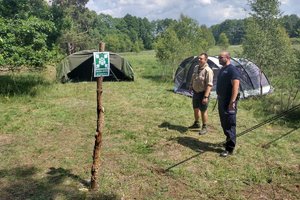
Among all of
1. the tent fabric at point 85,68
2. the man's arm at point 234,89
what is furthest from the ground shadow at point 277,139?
the tent fabric at point 85,68

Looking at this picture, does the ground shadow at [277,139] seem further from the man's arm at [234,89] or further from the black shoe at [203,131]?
the man's arm at [234,89]

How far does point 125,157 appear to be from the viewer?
625cm

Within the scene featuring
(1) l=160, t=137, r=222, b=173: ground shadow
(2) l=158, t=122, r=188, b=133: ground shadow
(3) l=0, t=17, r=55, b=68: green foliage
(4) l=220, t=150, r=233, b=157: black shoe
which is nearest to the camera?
(4) l=220, t=150, r=233, b=157: black shoe

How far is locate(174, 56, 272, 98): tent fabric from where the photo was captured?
12325 millimetres

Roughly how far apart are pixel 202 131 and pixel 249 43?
19.2 ft

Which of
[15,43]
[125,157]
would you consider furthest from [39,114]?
[125,157]

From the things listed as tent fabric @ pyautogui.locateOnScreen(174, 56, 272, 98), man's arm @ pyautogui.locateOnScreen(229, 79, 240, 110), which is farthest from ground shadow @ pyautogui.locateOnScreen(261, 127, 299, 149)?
tent fabric @ pyautogui.locateOnScreen(174, 56, 272, 98)

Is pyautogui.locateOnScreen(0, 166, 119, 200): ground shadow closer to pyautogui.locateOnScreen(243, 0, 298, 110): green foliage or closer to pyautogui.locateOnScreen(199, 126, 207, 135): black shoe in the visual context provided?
pyautogui.locateOnScreen(199, 126, 207, 135): black shoe

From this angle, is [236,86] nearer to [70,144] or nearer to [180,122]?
[180,122]

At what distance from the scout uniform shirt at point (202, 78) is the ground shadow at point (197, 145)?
1.12m

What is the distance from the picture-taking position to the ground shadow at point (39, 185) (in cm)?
480

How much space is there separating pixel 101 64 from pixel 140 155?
228cm

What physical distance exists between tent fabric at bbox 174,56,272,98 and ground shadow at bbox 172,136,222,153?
518 cm

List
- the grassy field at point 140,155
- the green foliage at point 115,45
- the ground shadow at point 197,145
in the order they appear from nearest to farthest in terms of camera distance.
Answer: the grassy field at point 140,155
the ground shadow at point 197,145
the green foliage at point 115,45
